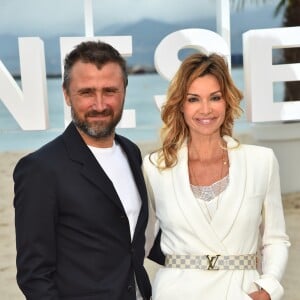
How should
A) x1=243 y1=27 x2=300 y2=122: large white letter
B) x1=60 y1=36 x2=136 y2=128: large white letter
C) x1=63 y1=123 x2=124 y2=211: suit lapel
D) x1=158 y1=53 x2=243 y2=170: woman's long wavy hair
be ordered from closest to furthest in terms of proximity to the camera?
x1=63 y1=123 x2=124 y2=211: suit lapel, x1=158 y1=53 x2=243 y2=170: woman's long wavy hair, x1=60 y1=36 x2=136 y2=128: large white letter, x1=243 y1=27 x2=300 y2=122: large white letter

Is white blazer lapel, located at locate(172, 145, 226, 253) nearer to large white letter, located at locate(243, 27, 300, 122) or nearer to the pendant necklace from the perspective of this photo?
the pendant necklace

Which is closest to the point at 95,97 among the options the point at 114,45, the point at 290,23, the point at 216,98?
the point at 216,98

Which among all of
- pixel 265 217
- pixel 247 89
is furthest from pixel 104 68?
pixel 247 89

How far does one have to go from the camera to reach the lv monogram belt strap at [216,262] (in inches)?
79.4

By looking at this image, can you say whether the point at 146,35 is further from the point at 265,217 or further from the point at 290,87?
the point at 265,217

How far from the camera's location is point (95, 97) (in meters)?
1.89

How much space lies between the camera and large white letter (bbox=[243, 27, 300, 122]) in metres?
4.06

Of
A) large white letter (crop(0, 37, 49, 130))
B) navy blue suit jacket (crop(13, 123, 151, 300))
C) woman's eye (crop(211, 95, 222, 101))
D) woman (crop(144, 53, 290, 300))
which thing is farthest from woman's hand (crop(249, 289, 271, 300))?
large white letter (crop(0, 37, 49, 130))

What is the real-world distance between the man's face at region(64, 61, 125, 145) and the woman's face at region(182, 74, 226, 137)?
31 cm

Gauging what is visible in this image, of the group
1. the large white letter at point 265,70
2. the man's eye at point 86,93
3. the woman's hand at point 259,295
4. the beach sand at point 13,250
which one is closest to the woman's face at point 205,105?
the man's eye at point 86,93

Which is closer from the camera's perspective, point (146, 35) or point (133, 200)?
point (133, 200)

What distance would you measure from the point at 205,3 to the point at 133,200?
222 inches

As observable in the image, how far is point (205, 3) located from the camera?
7207mm

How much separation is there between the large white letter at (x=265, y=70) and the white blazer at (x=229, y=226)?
2.01m
